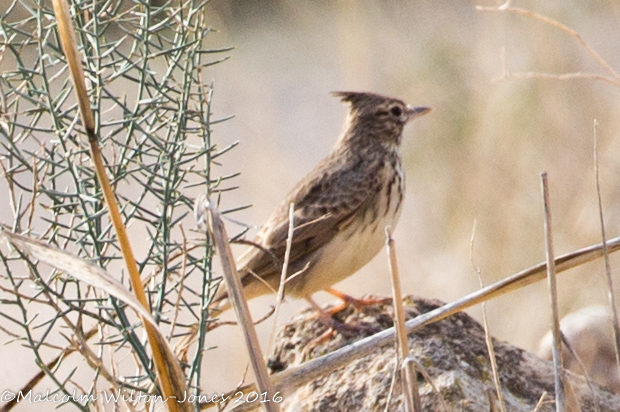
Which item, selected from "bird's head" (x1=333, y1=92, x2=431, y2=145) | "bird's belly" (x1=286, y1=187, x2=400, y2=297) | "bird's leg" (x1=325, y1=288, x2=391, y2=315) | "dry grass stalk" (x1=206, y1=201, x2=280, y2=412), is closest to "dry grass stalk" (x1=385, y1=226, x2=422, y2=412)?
"dry grass stalk" (x1=206, y1=201, x2=280, y2=412)

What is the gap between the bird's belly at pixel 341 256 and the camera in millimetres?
4160

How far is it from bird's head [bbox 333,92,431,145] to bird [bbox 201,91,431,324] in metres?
0.12

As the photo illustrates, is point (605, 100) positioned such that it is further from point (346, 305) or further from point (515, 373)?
point (515, 373)

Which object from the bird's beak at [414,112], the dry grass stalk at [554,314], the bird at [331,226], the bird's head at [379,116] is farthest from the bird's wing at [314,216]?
the dry grass stalk at [554,314]

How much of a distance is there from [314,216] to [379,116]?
2.41 feet

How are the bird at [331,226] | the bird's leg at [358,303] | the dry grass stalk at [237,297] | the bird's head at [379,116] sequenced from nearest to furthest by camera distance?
the dry grass stalk at [237,297], the bird's leg at [358,303], the bird at [331,226], the bird's head at [379,116]

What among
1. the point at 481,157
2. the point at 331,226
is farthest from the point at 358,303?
the point at 481,157

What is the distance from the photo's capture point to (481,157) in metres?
6.98

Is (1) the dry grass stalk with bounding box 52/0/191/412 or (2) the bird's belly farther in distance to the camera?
(2) the bird's belly

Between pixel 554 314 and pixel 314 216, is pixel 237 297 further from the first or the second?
pixel 314 216

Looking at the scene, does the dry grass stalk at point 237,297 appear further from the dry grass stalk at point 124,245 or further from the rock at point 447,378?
the rock at point 447,378

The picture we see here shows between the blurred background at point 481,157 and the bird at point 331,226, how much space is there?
1.28 metres

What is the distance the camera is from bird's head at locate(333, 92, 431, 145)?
4.72 m

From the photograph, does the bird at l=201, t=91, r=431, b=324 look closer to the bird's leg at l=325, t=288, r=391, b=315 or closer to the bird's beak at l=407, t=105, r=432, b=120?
the bird's leg at l=325, t=288, r=391, b=315
